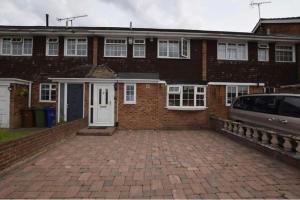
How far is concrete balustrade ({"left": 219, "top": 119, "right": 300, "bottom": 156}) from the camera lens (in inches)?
256

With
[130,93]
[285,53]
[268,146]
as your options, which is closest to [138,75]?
[130,93]

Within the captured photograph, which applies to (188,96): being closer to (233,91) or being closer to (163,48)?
(233,91)

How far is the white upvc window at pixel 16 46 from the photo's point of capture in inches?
589

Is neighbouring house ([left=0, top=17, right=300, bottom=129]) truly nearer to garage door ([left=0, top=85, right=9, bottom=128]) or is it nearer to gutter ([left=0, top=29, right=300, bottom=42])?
gutter ([left=0, top=29, right=300, bottom=42])

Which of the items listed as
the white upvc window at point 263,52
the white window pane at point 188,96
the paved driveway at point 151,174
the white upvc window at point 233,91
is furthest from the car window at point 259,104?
the white upvc window at point 263,52

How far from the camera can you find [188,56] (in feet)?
49.6

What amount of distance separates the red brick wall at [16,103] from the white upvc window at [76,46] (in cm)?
323

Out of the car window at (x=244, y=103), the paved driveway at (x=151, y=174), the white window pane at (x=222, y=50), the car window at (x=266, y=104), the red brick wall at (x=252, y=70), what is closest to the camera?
the paved driveway at (x=151, y=174)

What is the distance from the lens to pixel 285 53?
1594 centimetres

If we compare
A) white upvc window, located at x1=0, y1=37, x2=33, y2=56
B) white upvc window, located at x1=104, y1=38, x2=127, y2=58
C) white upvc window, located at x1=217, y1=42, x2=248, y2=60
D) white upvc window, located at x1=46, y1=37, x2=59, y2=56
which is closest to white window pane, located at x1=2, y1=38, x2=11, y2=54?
white upvc window, located at x1=0, y1=37, x2=33, y2=56

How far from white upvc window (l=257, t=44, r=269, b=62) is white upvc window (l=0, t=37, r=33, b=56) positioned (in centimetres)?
1379

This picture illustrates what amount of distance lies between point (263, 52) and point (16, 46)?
15.0 metres

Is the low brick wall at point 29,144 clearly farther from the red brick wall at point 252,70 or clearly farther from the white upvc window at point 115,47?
the red brick wall at point 252,70

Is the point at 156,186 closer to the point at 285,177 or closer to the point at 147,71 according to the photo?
the point at 285,177
